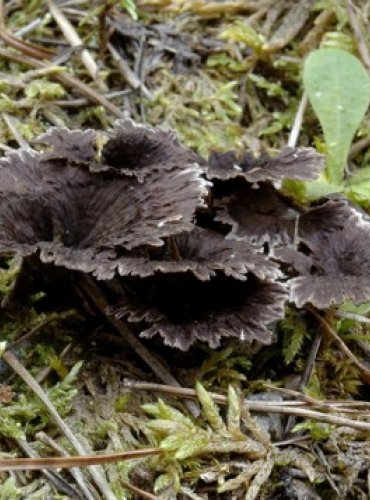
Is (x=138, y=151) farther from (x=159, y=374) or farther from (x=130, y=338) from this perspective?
(x=159, y=374)

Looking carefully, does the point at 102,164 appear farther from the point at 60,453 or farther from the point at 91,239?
the point at 60,453

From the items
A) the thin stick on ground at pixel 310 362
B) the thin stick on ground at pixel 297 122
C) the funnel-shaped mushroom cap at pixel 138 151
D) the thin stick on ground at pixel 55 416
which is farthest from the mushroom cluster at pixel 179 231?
the thin stick on ground at pixel 297 122

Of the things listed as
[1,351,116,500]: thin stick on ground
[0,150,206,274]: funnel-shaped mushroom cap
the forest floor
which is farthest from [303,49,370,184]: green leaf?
[1,351,116,500]: thin stick on ground

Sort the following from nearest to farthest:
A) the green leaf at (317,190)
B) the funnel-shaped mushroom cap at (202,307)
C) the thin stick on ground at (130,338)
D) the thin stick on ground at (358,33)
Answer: the funnel-shaped mushroom cap at (202,307) < the thin stick on ground at (130,338) < the green leaf at (317,190) < the thin stick on ground at (358,33)

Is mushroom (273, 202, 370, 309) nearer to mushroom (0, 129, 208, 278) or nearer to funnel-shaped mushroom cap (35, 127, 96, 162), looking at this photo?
mushroom (0, 129, 208, 278)

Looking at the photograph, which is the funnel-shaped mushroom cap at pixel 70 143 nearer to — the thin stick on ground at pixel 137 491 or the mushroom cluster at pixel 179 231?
the mushroom cluster at pixel 179 231

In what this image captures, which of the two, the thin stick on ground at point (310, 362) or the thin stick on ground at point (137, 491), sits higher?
the thin stick on ground at point (137, 491)

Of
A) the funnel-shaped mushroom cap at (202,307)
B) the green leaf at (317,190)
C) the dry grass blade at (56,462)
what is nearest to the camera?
the dry grass blade at (56,462)
